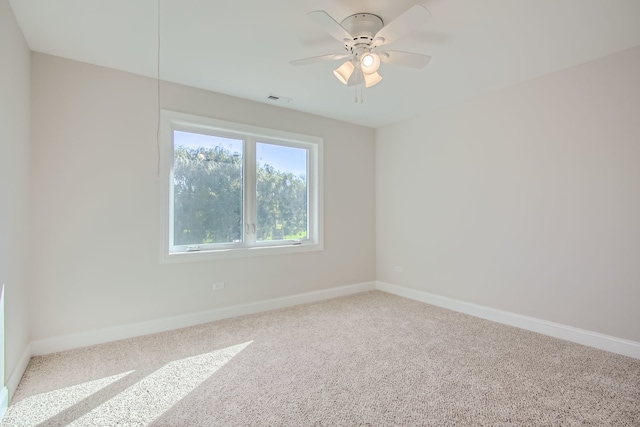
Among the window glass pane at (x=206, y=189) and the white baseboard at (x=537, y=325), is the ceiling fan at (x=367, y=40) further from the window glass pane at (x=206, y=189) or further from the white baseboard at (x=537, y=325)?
the white baseboard at (x=537, y=325)

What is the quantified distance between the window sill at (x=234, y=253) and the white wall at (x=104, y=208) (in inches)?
2.6

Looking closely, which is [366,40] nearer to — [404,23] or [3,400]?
[404,23]

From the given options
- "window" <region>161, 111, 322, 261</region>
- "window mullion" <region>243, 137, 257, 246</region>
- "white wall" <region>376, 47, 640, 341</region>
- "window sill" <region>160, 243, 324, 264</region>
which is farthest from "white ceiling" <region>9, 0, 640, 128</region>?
"window sill" <region>160, 243, 324, 264</region>

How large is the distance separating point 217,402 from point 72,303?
177 centimetres

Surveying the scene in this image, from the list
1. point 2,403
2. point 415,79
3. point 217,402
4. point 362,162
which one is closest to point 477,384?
point 217,402

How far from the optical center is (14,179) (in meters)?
2.20

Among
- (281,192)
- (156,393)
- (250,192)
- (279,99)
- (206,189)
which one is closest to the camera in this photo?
(156,393)

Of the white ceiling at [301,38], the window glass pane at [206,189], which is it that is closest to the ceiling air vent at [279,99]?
the white ceiling at [301,38]

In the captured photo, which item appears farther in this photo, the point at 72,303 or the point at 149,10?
the point at 72,303

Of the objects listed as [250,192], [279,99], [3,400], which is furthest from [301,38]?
[3,400]

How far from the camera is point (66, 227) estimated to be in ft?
8.99

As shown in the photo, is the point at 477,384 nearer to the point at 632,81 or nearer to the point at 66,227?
the point at 632,81

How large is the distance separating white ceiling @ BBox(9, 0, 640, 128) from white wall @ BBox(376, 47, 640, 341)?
1.13ft

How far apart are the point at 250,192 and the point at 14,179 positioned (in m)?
2.07
